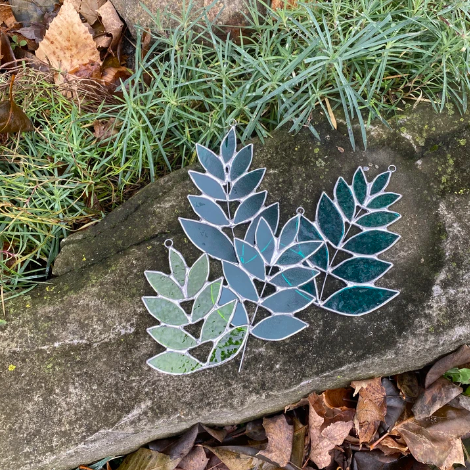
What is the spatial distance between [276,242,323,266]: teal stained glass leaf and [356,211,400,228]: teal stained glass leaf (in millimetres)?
191

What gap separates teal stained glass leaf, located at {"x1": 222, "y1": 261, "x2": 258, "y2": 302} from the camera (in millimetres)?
1579

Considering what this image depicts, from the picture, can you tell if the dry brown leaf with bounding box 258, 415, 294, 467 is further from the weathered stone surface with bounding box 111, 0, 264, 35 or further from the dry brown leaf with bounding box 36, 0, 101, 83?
the dry brown leaf with bounding box 36, 0, 101, 83

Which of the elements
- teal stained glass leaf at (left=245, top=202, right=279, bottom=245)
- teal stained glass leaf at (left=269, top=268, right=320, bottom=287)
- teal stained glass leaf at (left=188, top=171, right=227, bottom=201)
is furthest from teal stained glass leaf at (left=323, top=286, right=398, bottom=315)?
teal stained glass leaf at (left=188, top=171, right=227, bottom=201)

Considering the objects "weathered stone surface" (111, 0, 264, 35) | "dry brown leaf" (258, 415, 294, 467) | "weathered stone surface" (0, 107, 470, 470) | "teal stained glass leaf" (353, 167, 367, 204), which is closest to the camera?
"weathered stone surface" (0, 107, 470, 470)

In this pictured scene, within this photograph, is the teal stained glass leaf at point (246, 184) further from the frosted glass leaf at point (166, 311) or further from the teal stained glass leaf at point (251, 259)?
the frosted glass leaf at point (166, 311)

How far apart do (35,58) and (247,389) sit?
1.87 metres

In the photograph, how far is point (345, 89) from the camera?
5.23 feet

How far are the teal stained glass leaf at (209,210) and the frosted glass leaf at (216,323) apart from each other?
13.1 inches

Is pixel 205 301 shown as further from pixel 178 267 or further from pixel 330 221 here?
pixel 330 221

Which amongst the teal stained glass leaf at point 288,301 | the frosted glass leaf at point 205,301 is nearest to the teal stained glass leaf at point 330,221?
the teal stained glass leaf at point 288,301

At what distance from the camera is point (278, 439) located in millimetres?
1768

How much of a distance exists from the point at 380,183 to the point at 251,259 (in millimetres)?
590

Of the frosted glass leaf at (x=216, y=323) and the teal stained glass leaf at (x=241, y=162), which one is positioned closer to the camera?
the frosted glass leaf at (x=216, y=323)

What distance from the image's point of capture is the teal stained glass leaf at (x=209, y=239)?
1.61 meters
